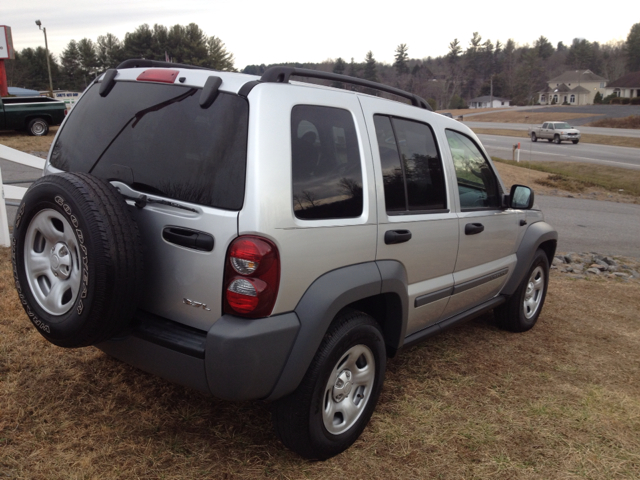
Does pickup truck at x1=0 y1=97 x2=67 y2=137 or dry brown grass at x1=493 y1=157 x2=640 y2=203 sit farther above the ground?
pickup truck at x1=0 y1=97 x2=67 y2=137

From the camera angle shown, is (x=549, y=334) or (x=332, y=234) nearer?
(x=332, y=234)

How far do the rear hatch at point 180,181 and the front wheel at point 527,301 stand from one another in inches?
134

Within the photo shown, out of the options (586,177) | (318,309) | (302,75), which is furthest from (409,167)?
(586,177)

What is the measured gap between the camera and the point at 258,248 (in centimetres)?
253

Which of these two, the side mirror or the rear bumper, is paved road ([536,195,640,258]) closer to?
the side mirror

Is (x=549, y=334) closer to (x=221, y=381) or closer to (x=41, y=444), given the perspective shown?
(x=221, y=381)

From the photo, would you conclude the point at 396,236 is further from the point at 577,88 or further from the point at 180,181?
the point at 577,88

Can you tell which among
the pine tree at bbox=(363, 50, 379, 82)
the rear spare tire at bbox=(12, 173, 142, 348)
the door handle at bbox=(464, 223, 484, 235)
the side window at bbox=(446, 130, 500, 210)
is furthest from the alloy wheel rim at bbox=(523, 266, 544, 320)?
the pine tree at bbox=(363, 50, 379, 82)

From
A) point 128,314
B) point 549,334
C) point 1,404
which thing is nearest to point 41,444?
point 1,404

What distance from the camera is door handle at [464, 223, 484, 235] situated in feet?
13.3

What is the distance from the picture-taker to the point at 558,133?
40.7 metres

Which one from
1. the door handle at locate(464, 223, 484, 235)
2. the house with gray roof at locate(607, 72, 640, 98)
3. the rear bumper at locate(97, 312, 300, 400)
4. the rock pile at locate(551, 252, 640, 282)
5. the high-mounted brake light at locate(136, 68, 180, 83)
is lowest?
the rock pile at locate(551, 252, 640, 282)

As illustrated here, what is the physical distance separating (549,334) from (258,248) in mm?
3962

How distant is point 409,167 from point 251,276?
1.51 metres
